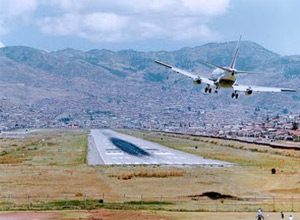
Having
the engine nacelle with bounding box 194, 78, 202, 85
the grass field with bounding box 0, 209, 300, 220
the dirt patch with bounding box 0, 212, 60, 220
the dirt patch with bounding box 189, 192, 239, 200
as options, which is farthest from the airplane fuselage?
the dirt patch with bounding box 0, 212, 60, 220

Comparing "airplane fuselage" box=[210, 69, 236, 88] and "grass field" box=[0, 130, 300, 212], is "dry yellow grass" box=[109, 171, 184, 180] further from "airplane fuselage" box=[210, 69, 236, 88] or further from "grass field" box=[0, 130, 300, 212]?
"airplane fuselage" box=[210, 69, 236, 88]

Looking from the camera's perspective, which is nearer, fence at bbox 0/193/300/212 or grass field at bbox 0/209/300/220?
grass field at bbox 0/209/300/220

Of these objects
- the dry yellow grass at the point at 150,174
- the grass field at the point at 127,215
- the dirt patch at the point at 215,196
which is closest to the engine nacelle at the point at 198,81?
the grass field at the point at 127,215

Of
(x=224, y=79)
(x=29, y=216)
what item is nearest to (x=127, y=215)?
(x=29, y=216)

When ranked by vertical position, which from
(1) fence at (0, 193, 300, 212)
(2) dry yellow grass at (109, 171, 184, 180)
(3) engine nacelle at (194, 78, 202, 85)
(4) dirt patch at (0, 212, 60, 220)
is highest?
(3) engine nacelle at (194, 78, 202, 85)

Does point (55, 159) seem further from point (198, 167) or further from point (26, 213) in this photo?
point (26, 213)

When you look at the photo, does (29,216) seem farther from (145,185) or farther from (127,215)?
(145,185)

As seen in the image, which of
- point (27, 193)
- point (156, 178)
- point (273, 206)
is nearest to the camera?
point (273, 206)

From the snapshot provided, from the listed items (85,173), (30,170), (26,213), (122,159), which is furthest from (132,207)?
(122,159)
